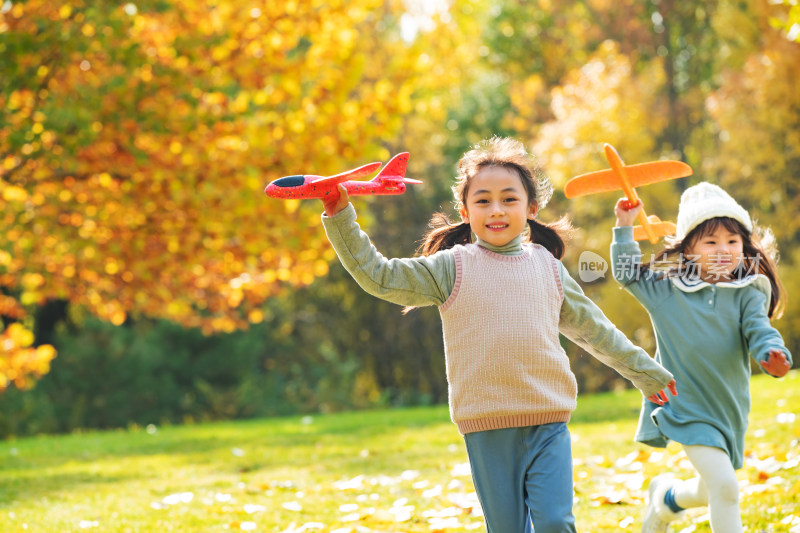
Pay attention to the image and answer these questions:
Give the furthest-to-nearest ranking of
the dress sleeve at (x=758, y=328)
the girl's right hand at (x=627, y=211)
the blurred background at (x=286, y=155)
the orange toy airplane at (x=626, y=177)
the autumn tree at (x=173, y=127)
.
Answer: the blurred background at (x=286, y=155)
the autumn tree at (x=173, y=127)
the girl's right hand at (x=627, y=211)
the orange toy airplane at (x=626, y=177)
the dress sleeve at (x=758, y=328)

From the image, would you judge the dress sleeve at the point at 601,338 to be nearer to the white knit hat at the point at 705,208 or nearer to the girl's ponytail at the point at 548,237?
the girl's ponytail at the point at 548,237

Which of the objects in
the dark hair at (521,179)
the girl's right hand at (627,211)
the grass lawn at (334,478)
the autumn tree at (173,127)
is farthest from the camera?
the autumn tree at (173,127)

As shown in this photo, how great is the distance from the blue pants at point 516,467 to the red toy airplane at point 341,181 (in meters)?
0.82

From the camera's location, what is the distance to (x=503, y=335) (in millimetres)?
2850

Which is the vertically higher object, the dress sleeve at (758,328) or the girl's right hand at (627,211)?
the girl's right hand at (627,211)

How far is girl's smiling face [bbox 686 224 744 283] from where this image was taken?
3.61 meters

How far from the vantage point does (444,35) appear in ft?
71.7

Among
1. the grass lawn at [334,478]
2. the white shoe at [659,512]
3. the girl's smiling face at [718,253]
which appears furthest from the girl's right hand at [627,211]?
the grass lawn at [334,478]

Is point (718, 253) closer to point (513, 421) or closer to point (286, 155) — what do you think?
point (513, 421)

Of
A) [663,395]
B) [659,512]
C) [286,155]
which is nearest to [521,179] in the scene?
[663,395]

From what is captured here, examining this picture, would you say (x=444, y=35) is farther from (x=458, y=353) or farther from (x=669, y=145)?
(x=458, y=353)

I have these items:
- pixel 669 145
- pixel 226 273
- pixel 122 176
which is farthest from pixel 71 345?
pixel 669 145

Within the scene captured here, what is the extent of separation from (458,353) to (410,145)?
14839mm

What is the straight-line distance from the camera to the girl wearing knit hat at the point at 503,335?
279 centimetres
